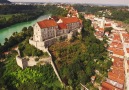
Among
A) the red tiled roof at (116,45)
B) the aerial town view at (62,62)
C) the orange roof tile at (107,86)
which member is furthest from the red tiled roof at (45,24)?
the red tiled roof at (116,45)

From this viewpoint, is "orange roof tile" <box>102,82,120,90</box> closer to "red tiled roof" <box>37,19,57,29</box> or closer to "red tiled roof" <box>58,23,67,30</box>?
"red tiled roof" <box>58,23,67,30</box>

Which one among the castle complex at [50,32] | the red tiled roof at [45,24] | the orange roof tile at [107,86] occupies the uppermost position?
the red tiled roof at [45,24]

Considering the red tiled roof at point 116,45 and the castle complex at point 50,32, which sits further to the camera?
the red tiled roof at point 116,45

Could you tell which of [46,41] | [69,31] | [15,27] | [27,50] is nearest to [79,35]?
[69,31]

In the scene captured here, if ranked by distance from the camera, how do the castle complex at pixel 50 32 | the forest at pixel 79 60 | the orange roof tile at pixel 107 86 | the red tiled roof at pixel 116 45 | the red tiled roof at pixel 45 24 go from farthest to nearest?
the red tiled roof at pixel 116 45 < the red tiled roof at pixel 45 24 < the castle complex at pixel 50 32 < the forest at pixel 79 60 < the orange roof tile at pixel 107 86

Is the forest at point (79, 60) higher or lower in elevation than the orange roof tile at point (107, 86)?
higher

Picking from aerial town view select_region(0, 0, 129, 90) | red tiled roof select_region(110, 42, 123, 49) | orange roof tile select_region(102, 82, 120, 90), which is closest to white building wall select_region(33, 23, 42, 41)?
aerial town view select_region(0, 0, 129, 90)

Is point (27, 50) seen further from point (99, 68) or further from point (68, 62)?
point (99, 68)

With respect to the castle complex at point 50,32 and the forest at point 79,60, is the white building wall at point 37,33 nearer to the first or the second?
the castle complex at point 50,32

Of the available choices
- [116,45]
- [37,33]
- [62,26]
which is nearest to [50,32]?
[37,33]
